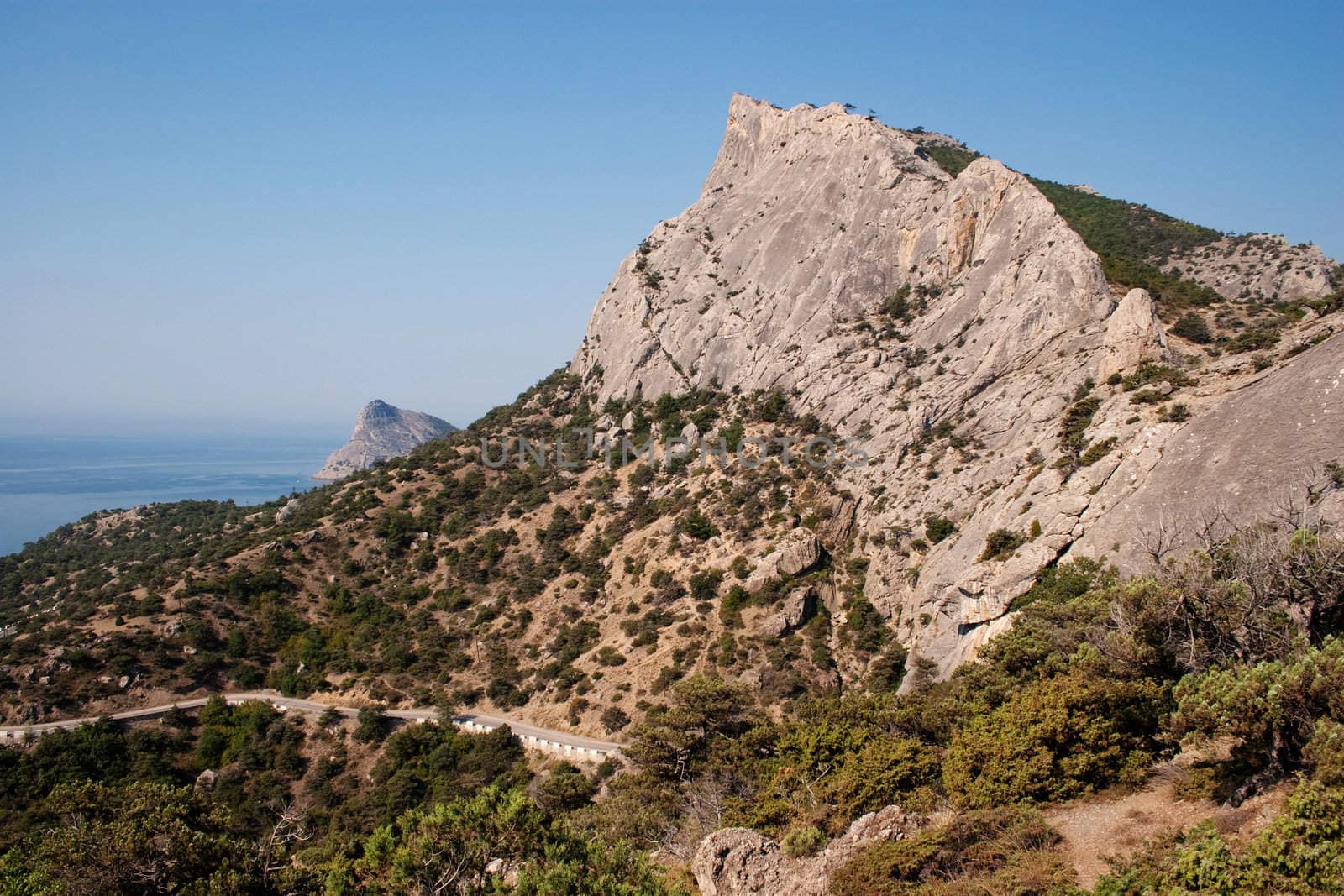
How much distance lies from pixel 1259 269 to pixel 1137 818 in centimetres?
6556

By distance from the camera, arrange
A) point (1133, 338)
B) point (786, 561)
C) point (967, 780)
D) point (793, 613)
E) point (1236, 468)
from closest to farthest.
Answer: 1. point (967, 780)
2. point (1236, 468)
3. point (1133, 338)
4. point (793, 613)
5. point (786, 561)

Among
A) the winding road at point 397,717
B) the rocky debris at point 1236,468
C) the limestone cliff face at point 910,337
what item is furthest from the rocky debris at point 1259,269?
the winding road at point 397,717

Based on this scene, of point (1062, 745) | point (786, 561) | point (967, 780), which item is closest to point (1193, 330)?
point (786, 561)

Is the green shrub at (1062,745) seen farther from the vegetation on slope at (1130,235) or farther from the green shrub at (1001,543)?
the vegetation on slope at (1130,235)

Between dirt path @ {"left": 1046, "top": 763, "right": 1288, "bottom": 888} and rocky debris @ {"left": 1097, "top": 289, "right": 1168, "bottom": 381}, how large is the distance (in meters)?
29.2

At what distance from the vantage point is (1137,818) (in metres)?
16.2

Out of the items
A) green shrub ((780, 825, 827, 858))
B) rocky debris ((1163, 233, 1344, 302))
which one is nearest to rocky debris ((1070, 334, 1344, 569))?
green shrub ((780, 825, 827, 858))

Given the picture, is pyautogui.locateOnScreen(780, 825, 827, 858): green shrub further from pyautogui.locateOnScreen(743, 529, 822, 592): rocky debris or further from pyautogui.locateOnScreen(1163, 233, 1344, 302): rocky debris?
pyautogui.locateOnScreen(1163, 233, 1344, 302): rocky debris

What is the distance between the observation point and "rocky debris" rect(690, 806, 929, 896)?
15617mm

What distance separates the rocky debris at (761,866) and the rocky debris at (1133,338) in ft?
109

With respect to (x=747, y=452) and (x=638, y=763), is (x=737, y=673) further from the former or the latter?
(x=747, y=452)

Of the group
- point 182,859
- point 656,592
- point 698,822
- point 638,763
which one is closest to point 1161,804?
point 698,822

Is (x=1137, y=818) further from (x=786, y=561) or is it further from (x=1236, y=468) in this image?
(x=786, y=561)

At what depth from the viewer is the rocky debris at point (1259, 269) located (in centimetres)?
6031
